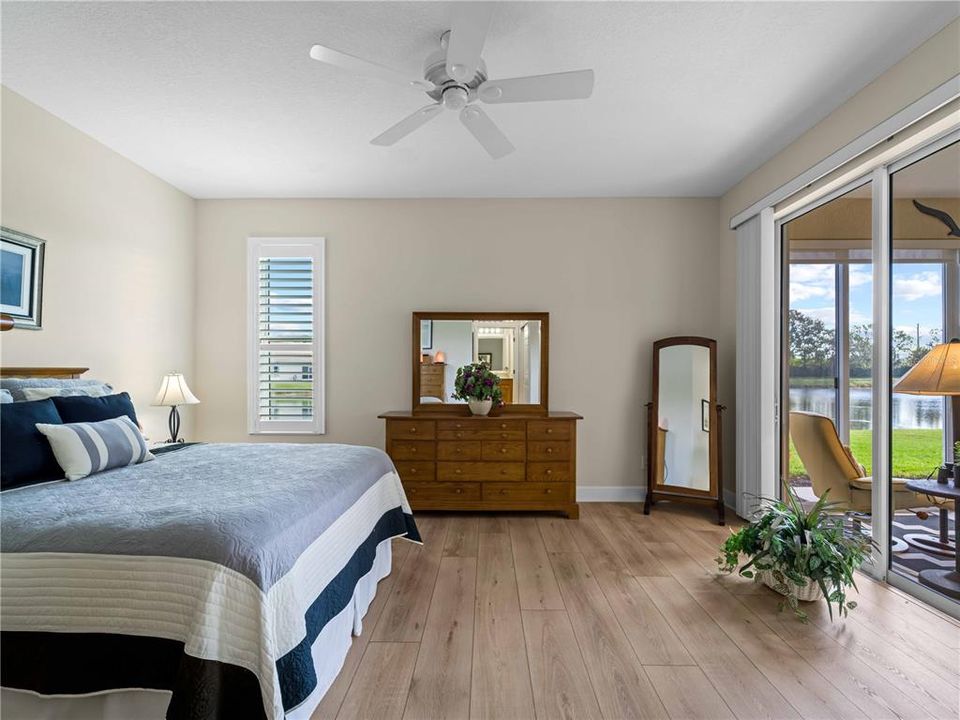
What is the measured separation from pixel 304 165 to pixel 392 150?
30.9 inches

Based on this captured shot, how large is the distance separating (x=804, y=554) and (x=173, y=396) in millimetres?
4250

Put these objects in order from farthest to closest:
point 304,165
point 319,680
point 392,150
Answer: point 304,165
point 392,150
point 319,680

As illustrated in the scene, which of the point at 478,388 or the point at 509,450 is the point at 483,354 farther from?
the point at 509,450

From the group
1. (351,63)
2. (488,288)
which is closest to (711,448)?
(488,288)

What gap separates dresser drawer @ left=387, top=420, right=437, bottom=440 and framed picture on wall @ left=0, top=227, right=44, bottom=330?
2394 millimetres

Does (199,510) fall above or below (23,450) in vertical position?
below

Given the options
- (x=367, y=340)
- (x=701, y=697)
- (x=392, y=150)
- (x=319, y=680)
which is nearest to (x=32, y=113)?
(x=392, y=150)

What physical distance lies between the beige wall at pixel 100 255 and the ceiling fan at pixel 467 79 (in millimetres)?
2062

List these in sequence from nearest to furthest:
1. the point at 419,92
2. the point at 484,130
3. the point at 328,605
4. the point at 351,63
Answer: the point at 328,605 < the point at 351,63 < the point at 484,130 < the point at 419,92

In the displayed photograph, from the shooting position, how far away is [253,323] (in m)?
4.84

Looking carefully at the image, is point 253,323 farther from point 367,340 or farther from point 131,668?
point 131,668

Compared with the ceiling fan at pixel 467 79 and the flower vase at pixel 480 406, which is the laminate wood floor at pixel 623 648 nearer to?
the flower vase at pixel 480 406

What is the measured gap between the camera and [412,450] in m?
4.29

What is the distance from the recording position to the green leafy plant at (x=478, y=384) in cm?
453
